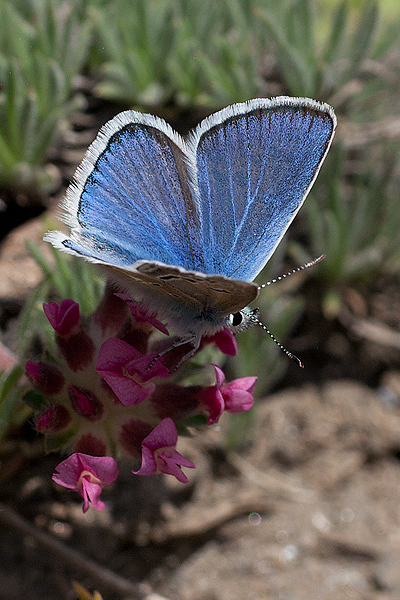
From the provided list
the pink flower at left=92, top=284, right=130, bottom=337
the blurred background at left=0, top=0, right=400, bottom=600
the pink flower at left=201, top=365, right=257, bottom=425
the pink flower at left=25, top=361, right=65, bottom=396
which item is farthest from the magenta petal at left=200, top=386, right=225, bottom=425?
the blurred background at left=0, top=0, right=400, bottom=600

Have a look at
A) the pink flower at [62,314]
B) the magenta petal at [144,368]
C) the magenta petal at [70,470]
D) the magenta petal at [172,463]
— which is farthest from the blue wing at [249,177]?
the magenta petal at [70,470]

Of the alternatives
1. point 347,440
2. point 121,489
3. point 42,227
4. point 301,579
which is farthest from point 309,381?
point 42,227

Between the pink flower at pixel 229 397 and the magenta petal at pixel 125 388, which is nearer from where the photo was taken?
the magenta petal at pixel 125 388

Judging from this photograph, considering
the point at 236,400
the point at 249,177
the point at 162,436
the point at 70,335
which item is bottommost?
the point at 236,400

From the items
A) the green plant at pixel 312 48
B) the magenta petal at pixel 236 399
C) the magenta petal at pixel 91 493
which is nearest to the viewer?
the magenta petal at pixel 91 493

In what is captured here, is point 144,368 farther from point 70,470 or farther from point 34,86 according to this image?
point 34,86

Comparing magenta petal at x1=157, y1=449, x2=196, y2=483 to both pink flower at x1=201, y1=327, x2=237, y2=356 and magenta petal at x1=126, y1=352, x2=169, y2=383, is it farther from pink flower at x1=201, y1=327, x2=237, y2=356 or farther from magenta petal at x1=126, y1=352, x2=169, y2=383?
pink flower at x1=201, y1=327, x2=237, y2=356

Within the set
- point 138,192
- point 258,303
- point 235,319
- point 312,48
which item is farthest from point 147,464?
point 312,48

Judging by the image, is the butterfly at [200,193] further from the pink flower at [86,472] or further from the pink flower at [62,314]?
the pink flower at [86,472]
